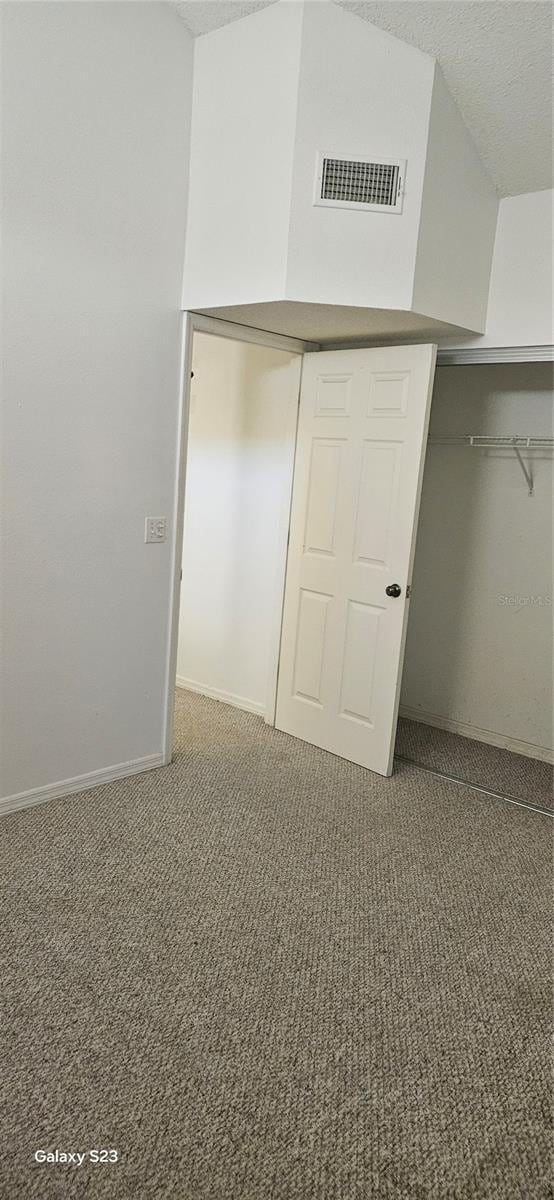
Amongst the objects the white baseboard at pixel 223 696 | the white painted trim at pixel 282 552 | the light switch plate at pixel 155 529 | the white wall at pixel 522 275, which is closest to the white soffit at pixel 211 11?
the white wall at pixel 522 275

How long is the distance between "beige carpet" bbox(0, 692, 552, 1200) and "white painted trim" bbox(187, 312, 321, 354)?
199cm

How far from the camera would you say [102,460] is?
313 centimetres

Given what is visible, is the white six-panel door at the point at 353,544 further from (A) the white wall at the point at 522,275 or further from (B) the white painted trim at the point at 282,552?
(A) the white wall at the point at 522,275

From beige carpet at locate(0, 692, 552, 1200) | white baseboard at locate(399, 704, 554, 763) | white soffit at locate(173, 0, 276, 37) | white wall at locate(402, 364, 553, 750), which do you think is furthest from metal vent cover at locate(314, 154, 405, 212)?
white baseboard at locate(399, 704, 554, 763)

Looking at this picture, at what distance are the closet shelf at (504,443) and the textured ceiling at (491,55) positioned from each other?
113 centimetres

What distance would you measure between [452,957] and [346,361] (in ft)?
8.41

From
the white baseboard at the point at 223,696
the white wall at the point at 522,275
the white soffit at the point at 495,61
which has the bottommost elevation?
the white baseboard at the point at 223,696

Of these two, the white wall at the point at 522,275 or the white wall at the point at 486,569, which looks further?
the white wall at the point at 486,569

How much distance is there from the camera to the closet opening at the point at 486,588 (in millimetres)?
4059

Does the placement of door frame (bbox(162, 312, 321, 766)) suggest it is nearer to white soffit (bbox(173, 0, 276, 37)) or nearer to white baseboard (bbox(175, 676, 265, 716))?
white baseboard (bbox(175, 676, 265, 716))

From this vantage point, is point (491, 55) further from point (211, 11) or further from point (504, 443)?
point (504, 443)

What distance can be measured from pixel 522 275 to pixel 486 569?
1.54 m

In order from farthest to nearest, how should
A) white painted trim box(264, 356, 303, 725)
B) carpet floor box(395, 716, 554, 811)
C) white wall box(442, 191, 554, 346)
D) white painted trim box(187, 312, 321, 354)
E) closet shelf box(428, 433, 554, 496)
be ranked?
white painted trim box(264, 356, 303, 725), closet shelf box(428, 433, 554, 496), carpet floor box(395, 716, 554, 811), white painted trim box(187, 312, 321, 354), white wall box(442, 191, 554, 346)

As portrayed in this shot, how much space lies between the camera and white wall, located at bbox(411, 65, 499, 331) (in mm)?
2965
